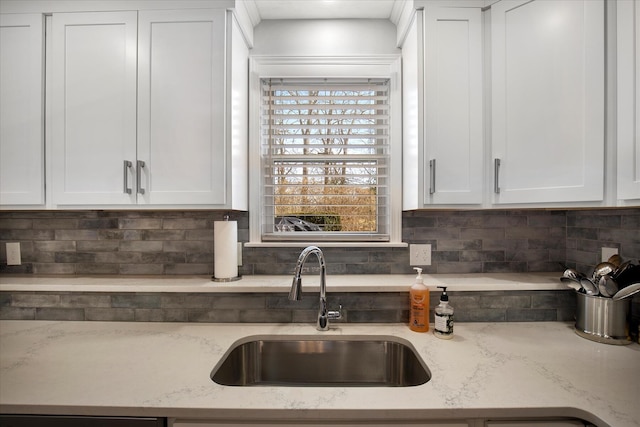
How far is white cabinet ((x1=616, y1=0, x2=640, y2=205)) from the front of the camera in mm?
1030

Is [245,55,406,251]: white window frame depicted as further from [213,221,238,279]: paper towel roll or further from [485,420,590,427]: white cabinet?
[485,420,590,427]: white cabinet

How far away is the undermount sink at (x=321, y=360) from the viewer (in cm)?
129

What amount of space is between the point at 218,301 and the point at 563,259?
75.9 inches

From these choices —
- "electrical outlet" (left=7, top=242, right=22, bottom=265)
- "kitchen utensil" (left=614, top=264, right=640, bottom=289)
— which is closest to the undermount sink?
"kitchen utensil" (left=614, top=264, right=640, bottom=289)

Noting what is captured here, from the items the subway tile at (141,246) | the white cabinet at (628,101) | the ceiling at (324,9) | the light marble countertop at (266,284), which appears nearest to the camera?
the white cabinet at (628,101)

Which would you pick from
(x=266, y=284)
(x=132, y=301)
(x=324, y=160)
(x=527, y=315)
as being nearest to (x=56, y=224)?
(x=132, y=301)

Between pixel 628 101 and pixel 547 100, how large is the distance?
0.83ft

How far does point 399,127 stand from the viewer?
1676 millimetres

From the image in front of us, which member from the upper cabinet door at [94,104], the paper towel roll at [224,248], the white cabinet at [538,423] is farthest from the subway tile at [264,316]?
the white cabinet at [538,423]

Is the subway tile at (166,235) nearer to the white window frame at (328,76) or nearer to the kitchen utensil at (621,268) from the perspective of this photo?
the white window frame at (328,76)

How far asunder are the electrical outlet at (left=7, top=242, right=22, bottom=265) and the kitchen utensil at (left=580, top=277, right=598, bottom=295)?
292 cm

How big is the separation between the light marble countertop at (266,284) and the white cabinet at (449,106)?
422mm

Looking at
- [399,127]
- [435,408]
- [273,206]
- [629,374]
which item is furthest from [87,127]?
[629,374]

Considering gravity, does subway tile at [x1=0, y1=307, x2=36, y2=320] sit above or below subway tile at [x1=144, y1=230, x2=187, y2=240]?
below
